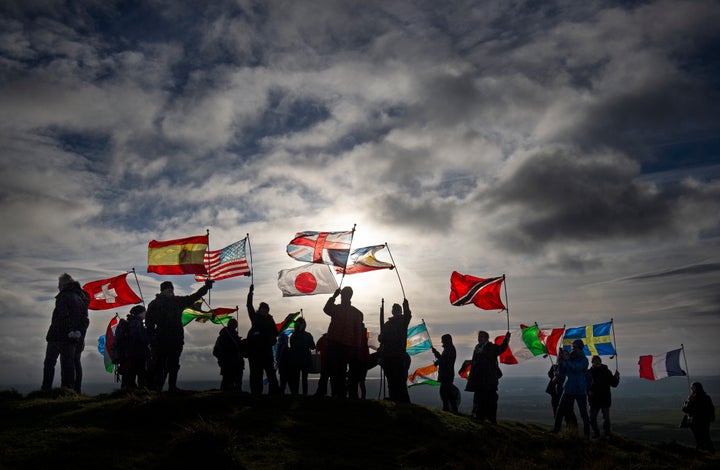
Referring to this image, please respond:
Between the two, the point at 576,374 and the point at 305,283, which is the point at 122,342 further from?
the point at 576,374

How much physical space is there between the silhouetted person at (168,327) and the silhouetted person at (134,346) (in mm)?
517

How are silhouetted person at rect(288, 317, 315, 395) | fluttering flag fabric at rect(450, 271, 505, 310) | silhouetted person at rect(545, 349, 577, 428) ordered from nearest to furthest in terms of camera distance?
silhouetted person at rect(288, 317, 315, 395), silhouetted person at rect(545, 349, 577, 428), fluttering flag fabric at rect(450, 271, 505, 310)

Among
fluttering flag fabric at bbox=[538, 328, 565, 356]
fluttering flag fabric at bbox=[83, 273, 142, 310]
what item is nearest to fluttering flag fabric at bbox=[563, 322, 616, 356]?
fluttering flag fabric at bbox=[538, 328, 565, 356]

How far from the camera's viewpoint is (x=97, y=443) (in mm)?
8727

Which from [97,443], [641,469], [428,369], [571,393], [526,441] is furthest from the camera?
[428,369]

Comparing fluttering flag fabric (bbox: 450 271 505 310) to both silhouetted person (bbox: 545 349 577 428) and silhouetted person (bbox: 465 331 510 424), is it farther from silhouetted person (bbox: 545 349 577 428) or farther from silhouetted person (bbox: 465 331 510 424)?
silhouetted person (bbox: 465 331 510 424)

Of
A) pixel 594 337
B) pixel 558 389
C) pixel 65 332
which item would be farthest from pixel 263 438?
pixel 594 337

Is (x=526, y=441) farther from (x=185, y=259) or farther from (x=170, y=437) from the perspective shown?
(x=185, y=259)

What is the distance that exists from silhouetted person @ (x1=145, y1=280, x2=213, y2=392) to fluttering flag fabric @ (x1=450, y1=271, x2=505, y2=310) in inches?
410

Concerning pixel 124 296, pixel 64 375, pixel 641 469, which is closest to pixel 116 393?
pixel 64 375

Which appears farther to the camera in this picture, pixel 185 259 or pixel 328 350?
pixel 185 259

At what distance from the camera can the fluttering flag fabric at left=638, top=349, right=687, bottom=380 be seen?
27391mm

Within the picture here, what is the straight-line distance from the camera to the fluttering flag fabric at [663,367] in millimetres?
27391

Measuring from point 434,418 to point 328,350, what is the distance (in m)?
3.16
